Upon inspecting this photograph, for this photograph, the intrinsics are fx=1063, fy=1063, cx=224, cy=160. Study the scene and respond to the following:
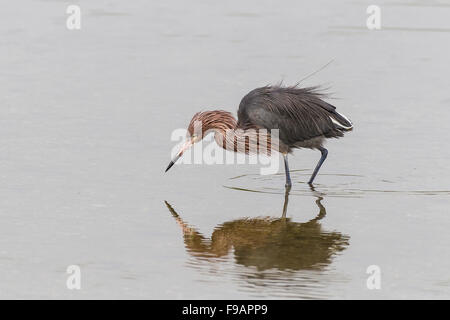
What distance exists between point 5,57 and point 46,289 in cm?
892

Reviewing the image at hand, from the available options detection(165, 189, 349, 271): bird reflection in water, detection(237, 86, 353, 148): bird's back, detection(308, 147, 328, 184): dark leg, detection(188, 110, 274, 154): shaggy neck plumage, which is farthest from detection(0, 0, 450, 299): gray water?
detection(237, 86, 353, 148): bird's back

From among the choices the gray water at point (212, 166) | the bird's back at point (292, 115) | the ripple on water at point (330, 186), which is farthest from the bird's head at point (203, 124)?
the ripple on water at point (330, 186)

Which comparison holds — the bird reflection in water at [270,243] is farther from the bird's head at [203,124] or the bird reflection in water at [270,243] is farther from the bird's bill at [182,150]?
the bird's head at [203,124]

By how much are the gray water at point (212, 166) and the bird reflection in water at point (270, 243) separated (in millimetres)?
26

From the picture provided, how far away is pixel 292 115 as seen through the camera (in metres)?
11.6

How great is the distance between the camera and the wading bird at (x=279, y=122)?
37.9ft

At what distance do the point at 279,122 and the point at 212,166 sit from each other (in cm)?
Result: 99

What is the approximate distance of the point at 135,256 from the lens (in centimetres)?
896

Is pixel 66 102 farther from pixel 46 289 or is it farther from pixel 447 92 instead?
pixel 46 289

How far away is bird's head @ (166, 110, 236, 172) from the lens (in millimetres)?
11617

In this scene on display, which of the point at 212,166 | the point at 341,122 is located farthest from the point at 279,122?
the point at 212,166

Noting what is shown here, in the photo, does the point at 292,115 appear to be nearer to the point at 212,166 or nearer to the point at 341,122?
the point at 341,122

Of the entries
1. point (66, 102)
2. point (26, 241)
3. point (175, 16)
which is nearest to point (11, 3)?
point (175, 16)

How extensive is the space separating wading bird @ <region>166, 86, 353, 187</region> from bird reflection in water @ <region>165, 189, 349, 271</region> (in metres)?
1.53
